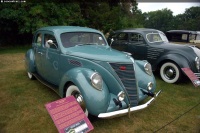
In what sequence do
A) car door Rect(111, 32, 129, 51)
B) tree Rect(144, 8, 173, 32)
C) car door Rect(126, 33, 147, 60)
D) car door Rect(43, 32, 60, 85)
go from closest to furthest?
car door Rect(43, 32, 60, 85), car door Rect(126, 33, 147, 60), car door Rect(111, 32, 129, 51), tree Rect(144, 8, 173, 32)

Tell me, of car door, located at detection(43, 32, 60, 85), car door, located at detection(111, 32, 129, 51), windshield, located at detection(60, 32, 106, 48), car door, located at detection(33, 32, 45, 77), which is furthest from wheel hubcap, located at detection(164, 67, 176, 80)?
car door, located at detection(33, 32, 45, 77)

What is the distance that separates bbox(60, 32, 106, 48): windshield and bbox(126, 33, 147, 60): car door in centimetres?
232

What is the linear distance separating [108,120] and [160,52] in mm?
3498

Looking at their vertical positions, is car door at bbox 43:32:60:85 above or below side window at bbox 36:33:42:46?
below

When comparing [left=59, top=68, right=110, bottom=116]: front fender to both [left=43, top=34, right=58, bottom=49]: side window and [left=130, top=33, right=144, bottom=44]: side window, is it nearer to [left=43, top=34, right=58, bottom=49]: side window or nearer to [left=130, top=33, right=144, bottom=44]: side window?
[left=43, top=34, right=58, bottom=49]: side window

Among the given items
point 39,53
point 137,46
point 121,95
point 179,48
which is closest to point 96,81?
point 121,95

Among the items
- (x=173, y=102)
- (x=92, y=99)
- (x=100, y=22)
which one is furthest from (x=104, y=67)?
(x=100, y=22)

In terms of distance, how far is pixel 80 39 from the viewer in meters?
3.97

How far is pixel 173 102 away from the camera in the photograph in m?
4.12

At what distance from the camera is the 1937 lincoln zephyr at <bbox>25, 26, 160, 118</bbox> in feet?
8.96

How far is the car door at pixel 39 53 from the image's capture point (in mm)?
4399

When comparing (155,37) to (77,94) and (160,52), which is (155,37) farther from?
(77,94)

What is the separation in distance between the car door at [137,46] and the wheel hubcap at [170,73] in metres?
0.92

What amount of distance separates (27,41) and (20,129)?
1263 centimetres
